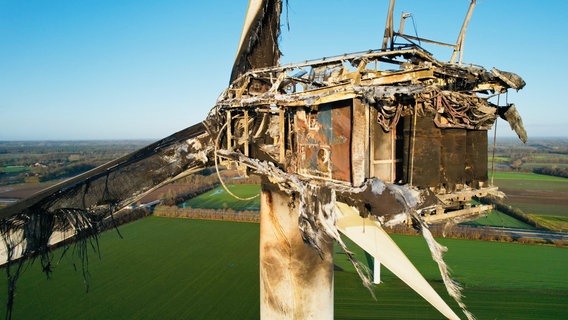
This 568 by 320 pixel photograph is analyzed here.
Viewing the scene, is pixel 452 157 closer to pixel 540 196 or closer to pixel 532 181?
pixel 540 196

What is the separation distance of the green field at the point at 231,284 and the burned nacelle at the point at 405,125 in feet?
33.3

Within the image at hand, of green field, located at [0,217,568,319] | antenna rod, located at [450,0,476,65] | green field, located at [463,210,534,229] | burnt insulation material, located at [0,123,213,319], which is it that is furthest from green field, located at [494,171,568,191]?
burnt insulation material, located at [0,123,213,319]

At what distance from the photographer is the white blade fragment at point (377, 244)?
3.31m

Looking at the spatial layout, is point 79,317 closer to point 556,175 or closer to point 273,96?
point 273,96

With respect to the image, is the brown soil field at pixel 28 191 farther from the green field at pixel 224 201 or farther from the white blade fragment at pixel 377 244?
the white blade fragment at pixel 377 244

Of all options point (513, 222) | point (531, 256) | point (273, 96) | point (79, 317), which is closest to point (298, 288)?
point (273, 96)

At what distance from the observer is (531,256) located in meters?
18.2

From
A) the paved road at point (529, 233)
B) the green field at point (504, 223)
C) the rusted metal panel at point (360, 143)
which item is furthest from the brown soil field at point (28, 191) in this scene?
the rusted metal panel at point (360, 143)

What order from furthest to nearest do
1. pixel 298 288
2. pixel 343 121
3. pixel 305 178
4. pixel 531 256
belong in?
pixel 531 256
pixel 298 288
pixel 305 178
pixel 343 121

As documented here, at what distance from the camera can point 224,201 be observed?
1310 inches

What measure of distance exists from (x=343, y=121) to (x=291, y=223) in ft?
5.05

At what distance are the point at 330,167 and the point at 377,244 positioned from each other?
98cm

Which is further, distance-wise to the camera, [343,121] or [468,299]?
[468,299]

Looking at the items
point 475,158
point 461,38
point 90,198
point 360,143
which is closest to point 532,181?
point 461,38
